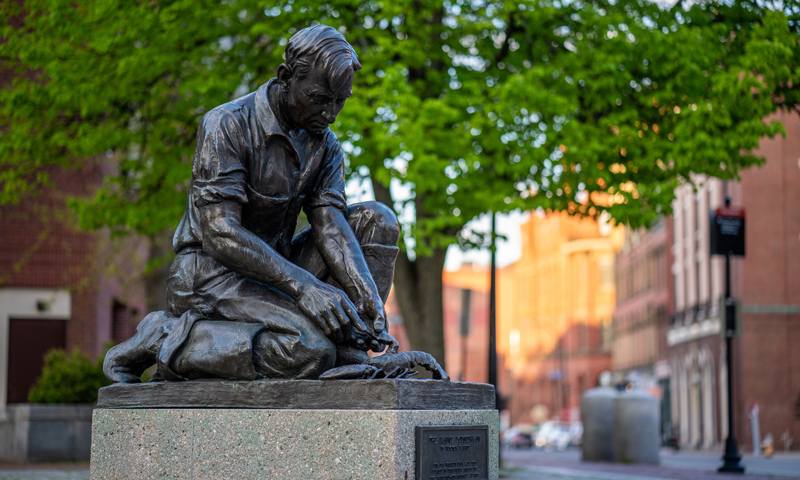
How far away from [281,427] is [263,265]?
2.62ft

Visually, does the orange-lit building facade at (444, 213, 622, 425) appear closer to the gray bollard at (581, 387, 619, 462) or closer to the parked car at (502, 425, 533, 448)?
the parked car at (502, 425, 533, 448)

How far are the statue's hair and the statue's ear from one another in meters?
0.05

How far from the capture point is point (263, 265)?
A: 5148mm

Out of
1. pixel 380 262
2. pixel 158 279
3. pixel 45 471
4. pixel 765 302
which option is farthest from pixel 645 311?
pixel 380 262

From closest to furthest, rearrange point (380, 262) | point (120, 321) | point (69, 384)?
point (380, 262), point (69, 384), point (120, 321)

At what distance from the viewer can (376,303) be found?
207 inches

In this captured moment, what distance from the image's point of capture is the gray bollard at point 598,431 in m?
21.3

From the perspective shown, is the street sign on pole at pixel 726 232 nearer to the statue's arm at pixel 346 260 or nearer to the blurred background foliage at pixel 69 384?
the blurred background foliage at pixel 69 384

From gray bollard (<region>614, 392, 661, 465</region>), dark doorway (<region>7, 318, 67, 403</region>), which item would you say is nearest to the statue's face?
gray bollard (<region>614, 392, 661, 465</region>)

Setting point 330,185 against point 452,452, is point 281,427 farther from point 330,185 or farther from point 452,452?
point 330,185

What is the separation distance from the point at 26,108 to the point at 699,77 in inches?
363

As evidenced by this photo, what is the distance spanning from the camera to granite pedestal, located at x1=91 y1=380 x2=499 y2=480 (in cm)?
468

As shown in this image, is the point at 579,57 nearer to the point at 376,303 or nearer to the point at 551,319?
the point at 376,303

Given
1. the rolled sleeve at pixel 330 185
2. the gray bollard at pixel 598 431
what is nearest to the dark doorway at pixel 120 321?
the gray bollard at pixel 598 431
